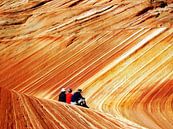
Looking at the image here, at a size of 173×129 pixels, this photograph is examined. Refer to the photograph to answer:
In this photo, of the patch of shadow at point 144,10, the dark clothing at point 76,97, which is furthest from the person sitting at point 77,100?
the patch of shadow at point 144,10

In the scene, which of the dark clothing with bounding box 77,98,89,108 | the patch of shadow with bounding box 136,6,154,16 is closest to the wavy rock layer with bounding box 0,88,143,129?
the dark clothing with bounding box 77,98,89,108

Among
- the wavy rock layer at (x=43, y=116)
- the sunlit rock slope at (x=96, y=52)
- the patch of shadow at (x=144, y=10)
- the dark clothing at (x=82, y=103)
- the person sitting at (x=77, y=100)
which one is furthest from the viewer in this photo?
the patch of shadow at (x=144, y=10)

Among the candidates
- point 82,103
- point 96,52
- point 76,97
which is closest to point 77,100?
point 76,97

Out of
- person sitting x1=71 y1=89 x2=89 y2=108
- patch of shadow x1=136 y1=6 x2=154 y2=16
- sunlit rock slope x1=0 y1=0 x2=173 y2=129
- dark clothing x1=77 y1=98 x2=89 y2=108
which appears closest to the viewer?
dark clothing x1=77 y1=98 x2=89 y2=108

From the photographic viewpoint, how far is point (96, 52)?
25.9 meters

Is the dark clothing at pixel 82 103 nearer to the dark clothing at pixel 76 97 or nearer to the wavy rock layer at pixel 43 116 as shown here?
the dark clothing at pixel 76 97

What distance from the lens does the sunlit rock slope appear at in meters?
20.6

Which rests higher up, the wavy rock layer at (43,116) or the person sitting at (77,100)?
the wavy rock layer at (43,116)

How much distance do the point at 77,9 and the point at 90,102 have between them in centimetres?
1099

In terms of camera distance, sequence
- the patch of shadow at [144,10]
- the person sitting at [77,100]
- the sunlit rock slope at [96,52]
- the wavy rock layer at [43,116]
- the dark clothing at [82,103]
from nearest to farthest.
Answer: the wavy rock layer at [43,116] < the dark clothing at [82,103] < the person sitting at [77,100] < the sunlit rock slope at [96,52] < the patch of shadow at [144,10]

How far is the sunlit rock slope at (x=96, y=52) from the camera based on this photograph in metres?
20.6

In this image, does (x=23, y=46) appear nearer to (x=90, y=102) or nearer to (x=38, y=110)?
(x=90, y=102)

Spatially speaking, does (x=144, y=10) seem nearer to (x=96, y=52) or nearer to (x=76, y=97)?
(x=96, y=52)

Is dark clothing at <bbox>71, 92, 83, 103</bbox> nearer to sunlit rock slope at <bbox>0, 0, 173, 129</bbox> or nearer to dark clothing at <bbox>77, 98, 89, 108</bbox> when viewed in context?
dark clothing at <bbox>77, 98, 89, 108</bbox>
